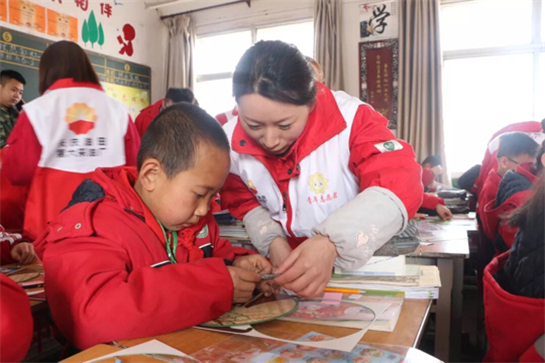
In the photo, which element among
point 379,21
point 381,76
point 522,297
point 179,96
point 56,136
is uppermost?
point 379,21

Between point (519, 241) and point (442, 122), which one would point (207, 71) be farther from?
point (519, 241)

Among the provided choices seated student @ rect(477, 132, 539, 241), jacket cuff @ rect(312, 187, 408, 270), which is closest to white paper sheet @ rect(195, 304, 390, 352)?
jacket cuff @ rect(312, 187, 408, 270)

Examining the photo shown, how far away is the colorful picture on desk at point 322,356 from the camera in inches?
23.7

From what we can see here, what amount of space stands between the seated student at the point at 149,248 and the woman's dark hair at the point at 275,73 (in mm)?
127

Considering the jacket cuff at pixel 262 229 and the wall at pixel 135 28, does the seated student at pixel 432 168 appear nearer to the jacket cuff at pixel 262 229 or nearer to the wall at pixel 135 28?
the jacket cuff at pixel 262 229

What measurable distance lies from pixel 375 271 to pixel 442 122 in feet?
14.2

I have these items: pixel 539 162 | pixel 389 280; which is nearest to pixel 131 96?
pixel 539 162

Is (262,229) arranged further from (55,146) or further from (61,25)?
(61,25)

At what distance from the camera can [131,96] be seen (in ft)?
18.5

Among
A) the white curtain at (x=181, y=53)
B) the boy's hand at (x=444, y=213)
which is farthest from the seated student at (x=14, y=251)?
the white curtain at (x=181, y=53)

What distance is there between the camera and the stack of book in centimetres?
88

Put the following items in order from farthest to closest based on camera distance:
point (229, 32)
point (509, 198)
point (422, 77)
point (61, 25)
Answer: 1. point (229, 32)
2. point (422, 77)
3. point (61, 25)
4. point (509, 198)

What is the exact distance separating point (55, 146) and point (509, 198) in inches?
79.1

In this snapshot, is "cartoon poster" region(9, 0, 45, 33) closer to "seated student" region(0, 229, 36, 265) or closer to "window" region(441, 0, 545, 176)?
"seated student" region(0, 229, 36, 265)
